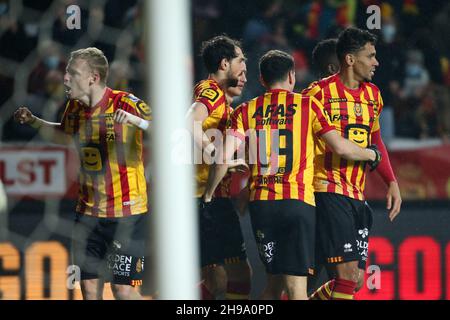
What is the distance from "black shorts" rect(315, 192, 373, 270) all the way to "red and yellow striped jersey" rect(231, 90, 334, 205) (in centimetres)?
20

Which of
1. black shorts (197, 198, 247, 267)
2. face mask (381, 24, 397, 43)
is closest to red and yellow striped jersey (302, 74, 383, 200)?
black shorts (197, 198, 247, 267)

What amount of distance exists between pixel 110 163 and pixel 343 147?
930 mm

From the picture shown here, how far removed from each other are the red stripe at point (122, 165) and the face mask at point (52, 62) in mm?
2302

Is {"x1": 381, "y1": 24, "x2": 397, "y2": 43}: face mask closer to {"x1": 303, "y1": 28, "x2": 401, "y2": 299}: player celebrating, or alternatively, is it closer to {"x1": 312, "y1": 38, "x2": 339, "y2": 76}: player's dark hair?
{"x1": 312, "y1": 38, "x2": 339, "y2": 76}: player's dark hair

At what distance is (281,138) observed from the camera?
424 centimetres

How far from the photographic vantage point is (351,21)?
7.61m

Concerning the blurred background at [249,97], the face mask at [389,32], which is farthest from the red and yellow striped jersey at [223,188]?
the face mask at [389,32]

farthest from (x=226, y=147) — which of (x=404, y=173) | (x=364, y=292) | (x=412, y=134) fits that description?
(x=412, y=134)

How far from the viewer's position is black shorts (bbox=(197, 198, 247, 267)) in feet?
14.8

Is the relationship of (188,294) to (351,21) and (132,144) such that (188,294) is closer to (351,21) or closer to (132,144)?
(132,144)

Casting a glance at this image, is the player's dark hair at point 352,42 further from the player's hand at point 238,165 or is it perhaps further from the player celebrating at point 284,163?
the player's hand at point 238,165

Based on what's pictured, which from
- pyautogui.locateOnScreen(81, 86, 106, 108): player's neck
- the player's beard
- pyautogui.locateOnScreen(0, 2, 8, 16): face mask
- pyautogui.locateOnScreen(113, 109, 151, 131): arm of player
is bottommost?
pyautogui.locateOnScreen(113, 109, 151, 131): arm of player

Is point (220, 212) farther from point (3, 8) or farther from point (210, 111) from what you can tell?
point (3, 8)

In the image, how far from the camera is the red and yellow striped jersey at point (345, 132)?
4453mm
